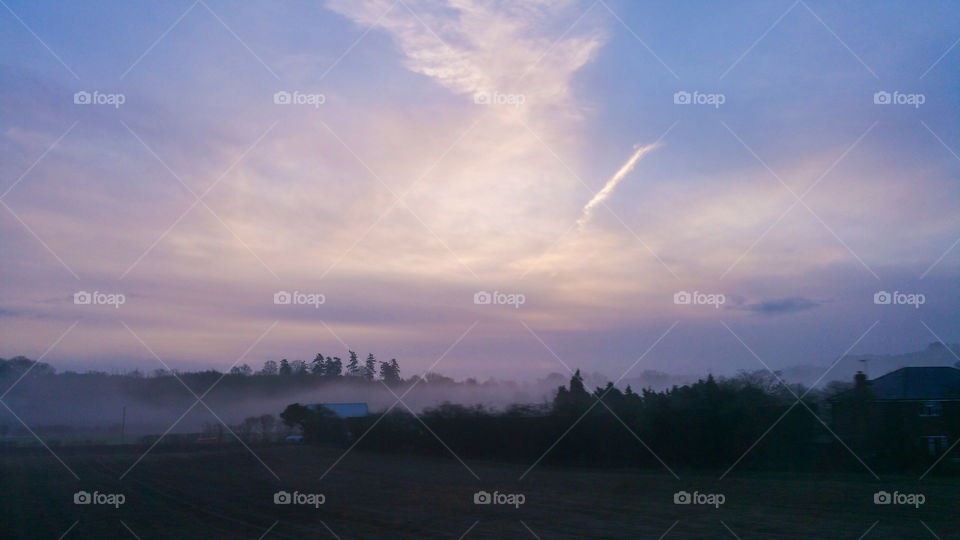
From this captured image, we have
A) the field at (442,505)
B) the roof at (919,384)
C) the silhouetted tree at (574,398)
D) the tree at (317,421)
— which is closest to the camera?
the field at (442,505)

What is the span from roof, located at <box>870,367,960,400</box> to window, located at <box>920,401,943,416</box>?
34cm

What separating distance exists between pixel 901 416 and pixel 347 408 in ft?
88.7

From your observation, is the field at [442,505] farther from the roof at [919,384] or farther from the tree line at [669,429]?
the roof at [919,384]

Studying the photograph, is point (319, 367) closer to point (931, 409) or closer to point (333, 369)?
point (333, 369)

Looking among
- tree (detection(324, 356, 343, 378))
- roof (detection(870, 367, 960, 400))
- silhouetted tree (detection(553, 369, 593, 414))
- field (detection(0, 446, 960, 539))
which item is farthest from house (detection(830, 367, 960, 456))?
tree (detection(324, 356, 343, 378))

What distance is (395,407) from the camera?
3388 cm

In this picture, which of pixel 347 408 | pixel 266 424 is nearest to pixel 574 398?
pixel 347 408

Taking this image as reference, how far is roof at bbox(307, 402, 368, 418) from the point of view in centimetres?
3959

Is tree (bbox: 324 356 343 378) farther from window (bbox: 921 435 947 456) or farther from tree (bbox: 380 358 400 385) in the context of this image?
window (bbox: 921 435 947 456)

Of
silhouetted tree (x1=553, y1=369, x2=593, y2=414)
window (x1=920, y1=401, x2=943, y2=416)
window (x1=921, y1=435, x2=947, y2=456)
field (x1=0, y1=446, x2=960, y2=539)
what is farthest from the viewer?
silhouetted tree (x1=553, y1=369, x2=593, y2=414)

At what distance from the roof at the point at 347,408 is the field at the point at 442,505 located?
11.4m

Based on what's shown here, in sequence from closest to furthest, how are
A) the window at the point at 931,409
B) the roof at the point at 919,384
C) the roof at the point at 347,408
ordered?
1. the window at the point at 931,409
2. the roof at the point at 919,384
3. the roof at the point at 347,408

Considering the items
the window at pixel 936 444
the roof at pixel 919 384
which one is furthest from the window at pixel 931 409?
the window at pixel 936 444

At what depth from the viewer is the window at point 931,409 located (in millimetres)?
27058
